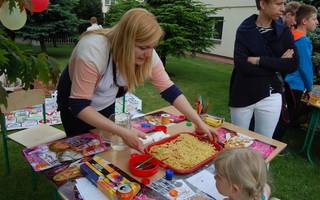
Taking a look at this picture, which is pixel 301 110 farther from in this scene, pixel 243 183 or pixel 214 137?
pixel 243 183

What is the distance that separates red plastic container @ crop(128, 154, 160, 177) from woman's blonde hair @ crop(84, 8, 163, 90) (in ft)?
1.53

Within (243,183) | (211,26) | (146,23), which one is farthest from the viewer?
(211,26)

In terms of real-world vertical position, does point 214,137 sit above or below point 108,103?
below

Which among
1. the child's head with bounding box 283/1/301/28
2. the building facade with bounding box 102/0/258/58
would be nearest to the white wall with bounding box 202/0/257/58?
the building facade with bounding box 102/0/258/58

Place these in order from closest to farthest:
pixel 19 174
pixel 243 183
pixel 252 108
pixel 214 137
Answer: pixel 243 183 → pixel 214 137 → pixel 252 108 → pixel 19 174

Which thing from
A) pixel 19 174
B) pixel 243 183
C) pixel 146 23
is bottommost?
pixel 19 174

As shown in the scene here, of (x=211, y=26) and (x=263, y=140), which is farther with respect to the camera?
(x=211, y=26)

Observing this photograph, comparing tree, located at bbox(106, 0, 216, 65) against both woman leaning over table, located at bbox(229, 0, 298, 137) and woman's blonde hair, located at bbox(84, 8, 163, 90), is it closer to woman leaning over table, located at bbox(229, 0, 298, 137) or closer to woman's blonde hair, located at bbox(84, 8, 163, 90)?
woman leaning over table, located at bbox(229, 0, 298, 137)

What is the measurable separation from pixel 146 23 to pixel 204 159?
2.56 feet

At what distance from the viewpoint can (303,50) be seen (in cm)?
305

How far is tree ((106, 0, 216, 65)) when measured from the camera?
7.03 meters

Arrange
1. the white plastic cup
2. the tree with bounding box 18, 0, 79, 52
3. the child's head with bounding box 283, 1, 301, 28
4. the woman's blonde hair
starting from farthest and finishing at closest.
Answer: the tree with bounding box 18, 0, 79, 52 < the child's head with bounding box 283, 1, 301, 28 < the white plastic cup < the woman's blonde hair

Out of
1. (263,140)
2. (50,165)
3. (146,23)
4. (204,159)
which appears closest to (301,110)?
(263,140)

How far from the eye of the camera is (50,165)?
144 centimetres
